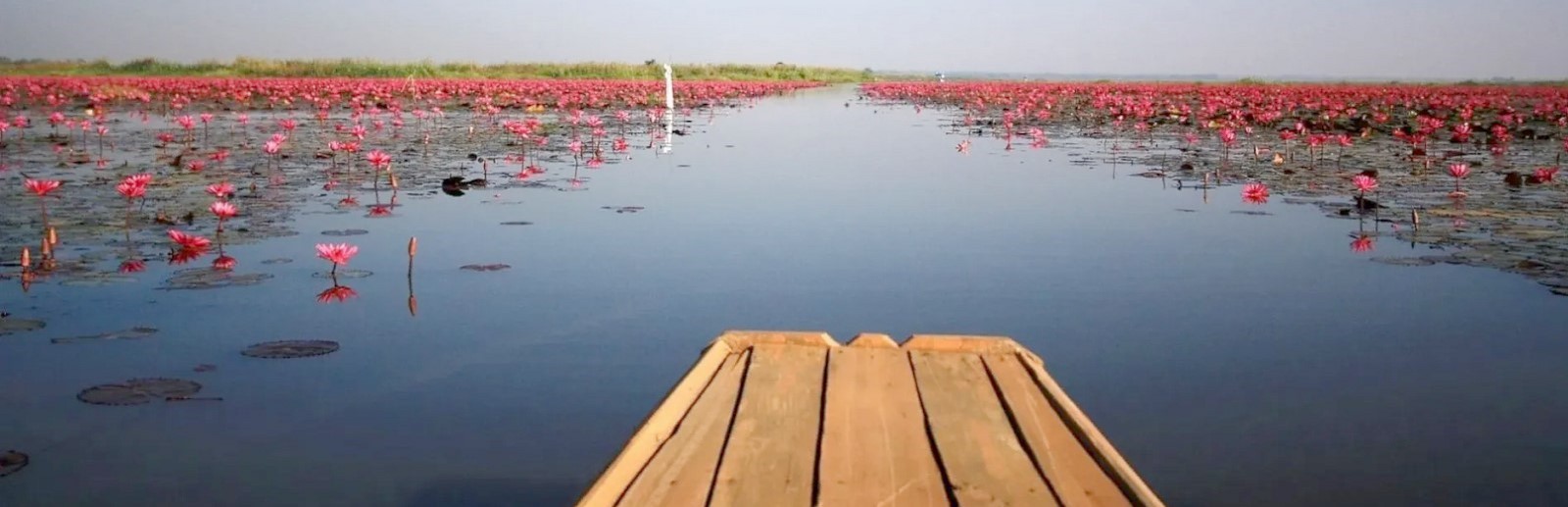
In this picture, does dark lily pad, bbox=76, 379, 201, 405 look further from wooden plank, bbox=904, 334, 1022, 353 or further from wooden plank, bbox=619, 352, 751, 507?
wooden plank, bbox=904, 334, 1022, 353

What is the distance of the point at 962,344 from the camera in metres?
2.75

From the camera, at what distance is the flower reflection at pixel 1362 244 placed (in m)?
5.40

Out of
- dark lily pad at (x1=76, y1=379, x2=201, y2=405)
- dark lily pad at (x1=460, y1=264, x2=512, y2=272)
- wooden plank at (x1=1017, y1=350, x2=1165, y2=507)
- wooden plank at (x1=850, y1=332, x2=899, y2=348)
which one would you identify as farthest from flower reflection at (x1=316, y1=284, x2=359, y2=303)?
wooden plank at (x1=1017, y1=350, x2=1165, y2=507)

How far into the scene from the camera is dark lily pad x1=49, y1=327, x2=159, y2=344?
3512 mm

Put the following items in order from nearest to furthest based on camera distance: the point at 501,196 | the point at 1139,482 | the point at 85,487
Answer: the point at 1139,482 < the point at 85,487 < the point at 501,196

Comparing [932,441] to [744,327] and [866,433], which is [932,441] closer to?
[866,433]

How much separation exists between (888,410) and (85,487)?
1.69 metres

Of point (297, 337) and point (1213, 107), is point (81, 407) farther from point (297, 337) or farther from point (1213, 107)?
point (1213, 107)

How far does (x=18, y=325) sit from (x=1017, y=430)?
3.19 metres

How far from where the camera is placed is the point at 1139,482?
1.78 metres

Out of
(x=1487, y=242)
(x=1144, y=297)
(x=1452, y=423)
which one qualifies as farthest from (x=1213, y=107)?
(x=1452, y=423)

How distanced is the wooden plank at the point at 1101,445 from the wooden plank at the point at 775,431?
0.47 m

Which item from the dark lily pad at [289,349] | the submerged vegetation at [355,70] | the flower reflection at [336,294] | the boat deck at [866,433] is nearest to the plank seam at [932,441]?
the boat deck at [866,433]

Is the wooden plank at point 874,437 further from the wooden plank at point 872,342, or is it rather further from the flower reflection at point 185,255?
the flower reflection at point 185,255
